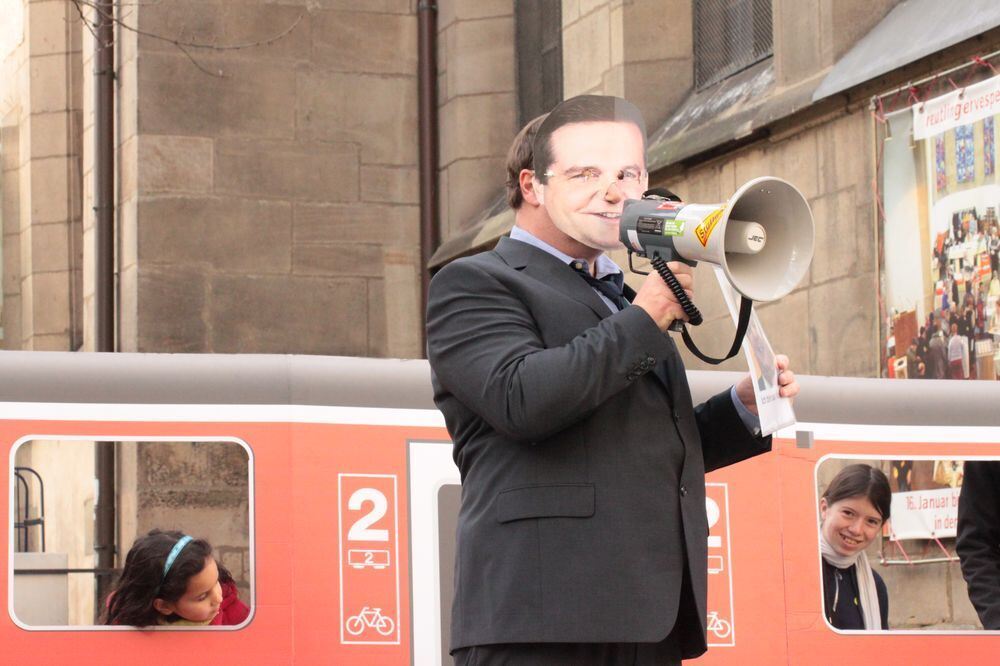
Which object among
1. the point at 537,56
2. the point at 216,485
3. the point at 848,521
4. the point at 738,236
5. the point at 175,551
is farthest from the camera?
the point at 537,56

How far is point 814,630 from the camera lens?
5.09 metres

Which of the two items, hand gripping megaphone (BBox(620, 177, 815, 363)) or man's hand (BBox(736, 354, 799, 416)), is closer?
hand gripping megaphone (BBox(620, 177, 815, 363))

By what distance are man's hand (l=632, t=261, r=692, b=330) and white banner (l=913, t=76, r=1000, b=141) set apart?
541cm

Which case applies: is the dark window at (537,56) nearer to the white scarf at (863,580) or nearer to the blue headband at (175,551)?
the white scarf at (863,580)

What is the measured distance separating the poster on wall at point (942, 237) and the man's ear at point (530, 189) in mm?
5081

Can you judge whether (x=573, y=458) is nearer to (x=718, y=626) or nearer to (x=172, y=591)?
(x=172, y=591)

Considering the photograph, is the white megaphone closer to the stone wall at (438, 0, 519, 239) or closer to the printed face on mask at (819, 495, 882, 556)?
the printed face on mask at (819, 495, 882, 556)

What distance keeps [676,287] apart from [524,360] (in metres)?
0.27

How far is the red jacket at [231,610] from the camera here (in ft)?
15.7

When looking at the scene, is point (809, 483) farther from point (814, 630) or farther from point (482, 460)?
point (482, 460)

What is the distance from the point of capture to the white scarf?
17.0ft

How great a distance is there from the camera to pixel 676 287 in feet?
9.64

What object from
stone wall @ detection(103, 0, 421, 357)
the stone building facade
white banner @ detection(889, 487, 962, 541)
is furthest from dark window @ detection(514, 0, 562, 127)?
white banner @ detection(889, 487, 962, 541)

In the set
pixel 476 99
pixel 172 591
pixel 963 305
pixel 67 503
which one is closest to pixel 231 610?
pixel 172 591
